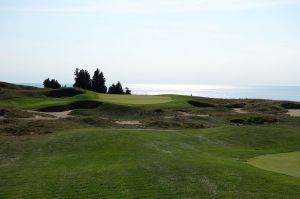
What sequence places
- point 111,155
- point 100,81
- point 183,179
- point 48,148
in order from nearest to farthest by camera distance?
point 183,179
point 111,155
point 48,148
point 100,81

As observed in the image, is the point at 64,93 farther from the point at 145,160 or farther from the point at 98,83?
the point at 145,160

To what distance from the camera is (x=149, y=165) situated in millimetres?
21922

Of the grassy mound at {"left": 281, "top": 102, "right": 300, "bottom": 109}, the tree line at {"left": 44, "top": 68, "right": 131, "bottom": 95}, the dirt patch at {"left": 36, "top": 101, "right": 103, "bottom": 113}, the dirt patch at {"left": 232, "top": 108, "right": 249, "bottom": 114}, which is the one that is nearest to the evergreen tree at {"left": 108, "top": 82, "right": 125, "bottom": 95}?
the tree line at {"left": 44, "top": 68, "right": 131, "bottom": 95}

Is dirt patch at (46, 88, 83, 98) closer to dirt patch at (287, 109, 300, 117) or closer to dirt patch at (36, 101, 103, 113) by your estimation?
dirt patch at (36, 101, 103, 113)

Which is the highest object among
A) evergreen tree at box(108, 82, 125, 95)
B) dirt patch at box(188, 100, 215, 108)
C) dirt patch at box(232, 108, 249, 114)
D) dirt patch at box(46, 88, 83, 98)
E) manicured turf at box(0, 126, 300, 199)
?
evergreen tree at box(108, 82, 125, 95)

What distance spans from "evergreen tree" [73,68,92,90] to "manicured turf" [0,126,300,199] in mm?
78111

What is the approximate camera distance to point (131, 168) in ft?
69.8

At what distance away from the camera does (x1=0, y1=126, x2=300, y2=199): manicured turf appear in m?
18.2

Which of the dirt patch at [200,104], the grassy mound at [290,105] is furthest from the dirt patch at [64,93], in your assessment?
the grassy mound at [290,105]

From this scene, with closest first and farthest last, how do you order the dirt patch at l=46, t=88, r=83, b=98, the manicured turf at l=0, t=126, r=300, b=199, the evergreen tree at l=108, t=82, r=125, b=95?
the manicured turf at l=0, t=126, r=300, b=199 < the dirt patch at l=46, t=88, r=83, b=98 < the evergreen tree at l=108, t=82, r=125, b=95

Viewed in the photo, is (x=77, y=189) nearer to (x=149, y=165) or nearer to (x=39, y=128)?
(x=149, y=165)

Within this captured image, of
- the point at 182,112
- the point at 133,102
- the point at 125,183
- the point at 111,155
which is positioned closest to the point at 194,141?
the point at 111,155

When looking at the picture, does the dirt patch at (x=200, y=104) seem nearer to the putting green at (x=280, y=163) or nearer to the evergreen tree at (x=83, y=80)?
the putting green at (x=280, y=163)

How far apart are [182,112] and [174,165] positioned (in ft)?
115
